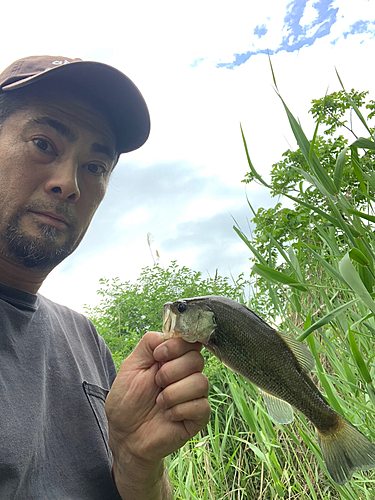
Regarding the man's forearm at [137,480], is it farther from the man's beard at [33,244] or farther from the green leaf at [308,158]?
the green leaf at [308,158]

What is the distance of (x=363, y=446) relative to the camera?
113cm

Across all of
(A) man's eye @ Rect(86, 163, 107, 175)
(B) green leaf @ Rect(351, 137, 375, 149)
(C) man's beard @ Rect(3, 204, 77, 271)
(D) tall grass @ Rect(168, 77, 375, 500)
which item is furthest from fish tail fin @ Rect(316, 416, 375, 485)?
(A) man's eye @ Rect(86, 163, 107, 175)

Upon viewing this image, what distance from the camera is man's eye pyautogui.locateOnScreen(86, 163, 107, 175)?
226 centimetres

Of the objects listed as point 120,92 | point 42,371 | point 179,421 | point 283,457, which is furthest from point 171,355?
point 283,457

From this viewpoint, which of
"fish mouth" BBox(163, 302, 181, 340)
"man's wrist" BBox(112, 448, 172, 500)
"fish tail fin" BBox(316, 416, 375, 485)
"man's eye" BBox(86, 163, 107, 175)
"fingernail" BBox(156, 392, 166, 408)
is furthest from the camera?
"man's eye" BBox(86, 163, 107, 175)

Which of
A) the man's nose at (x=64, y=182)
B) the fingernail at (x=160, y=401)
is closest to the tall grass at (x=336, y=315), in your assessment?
the fingernail at (x=160, y=401)

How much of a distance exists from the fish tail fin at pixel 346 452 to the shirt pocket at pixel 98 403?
3.58 feet

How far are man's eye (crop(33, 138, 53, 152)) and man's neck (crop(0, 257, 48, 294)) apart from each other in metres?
0.59

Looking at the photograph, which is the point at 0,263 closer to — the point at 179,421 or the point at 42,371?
the point at 42,371

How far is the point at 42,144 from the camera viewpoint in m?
2.05

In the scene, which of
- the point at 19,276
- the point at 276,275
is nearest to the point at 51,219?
the point at 19,276

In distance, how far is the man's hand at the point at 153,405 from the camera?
4.24 ft

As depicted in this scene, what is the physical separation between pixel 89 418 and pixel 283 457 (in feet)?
6.49

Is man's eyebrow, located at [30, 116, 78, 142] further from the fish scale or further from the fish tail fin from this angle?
the fish tail fin
